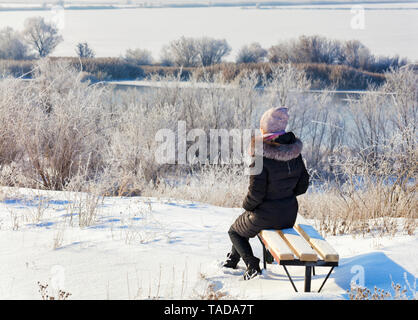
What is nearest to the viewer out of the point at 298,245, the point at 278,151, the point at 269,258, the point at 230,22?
the point at 298,245

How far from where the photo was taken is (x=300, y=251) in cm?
301

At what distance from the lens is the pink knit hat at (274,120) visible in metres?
3.29

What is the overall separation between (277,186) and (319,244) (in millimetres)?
512

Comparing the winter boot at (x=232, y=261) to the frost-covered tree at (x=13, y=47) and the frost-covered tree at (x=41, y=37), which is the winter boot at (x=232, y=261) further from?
the frost-covered tree at (x=41, y=37)

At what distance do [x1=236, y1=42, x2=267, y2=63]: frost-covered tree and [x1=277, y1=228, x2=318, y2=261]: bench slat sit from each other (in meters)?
36.9

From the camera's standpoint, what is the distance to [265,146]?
330 centimetres

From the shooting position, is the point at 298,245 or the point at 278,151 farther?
the point at 278,151

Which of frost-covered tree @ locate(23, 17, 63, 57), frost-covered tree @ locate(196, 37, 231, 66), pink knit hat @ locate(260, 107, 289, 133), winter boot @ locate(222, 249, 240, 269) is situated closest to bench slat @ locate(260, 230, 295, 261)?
winter boot @ locate(222, 249, 240, 269)

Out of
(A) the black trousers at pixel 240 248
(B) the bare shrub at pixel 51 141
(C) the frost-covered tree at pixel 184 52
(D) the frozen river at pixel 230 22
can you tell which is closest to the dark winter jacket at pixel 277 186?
(A) the black trousers at pixel 240 248

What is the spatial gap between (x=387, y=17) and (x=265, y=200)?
104574mm

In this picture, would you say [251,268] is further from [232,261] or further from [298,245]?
[298,245]

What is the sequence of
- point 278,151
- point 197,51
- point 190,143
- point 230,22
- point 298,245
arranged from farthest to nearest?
1. point 230,22
2. point 197,51
3. point 190,143
4. point 278,151
5. point 298,245

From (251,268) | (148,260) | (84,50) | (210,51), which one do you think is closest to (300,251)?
(251,268)

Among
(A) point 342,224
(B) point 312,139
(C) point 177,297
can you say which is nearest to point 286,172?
(C) point 177,297
